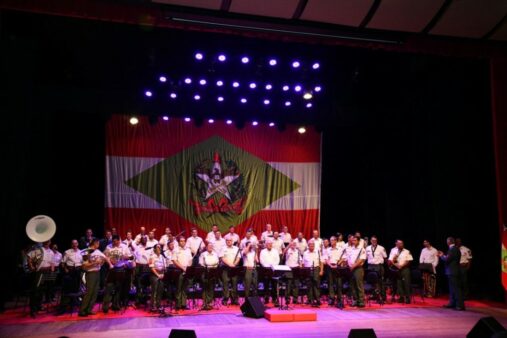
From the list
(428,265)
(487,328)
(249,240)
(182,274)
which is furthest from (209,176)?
(487,328)

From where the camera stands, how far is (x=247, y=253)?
14406 mm

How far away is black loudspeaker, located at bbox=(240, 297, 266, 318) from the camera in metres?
11.7

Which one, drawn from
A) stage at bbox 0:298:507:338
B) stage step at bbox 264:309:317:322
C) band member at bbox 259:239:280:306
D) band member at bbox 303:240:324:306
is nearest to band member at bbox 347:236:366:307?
stage at bbox 0:298:507:338

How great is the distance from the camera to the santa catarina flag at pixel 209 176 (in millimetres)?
17609

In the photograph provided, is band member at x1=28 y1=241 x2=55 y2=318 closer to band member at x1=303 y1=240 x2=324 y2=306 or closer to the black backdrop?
the black backdrop

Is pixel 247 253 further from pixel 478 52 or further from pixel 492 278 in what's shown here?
pixel 478 52

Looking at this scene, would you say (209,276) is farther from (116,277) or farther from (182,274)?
(116,277)

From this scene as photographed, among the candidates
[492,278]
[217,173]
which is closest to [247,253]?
[217,173]

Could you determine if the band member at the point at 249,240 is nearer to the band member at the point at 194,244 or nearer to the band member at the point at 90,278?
the band member at the point at 194,244

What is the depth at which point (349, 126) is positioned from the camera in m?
19.1

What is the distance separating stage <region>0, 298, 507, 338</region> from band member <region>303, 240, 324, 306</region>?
2.60 feet

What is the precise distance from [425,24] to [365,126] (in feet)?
→ 45.2

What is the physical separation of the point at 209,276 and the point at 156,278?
4.97 ft

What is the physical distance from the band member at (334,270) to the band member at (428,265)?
8.30ft
